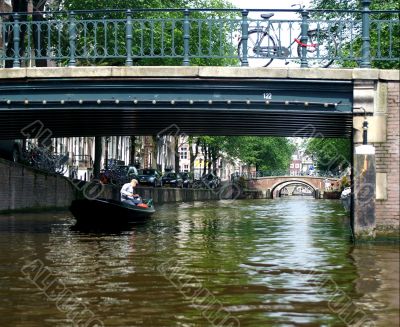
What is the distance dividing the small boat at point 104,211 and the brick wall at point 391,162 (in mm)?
9880

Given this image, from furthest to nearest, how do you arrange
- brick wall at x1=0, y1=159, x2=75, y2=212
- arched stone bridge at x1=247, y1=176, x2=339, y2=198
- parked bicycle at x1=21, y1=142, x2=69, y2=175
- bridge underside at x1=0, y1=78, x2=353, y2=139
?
arched stone bridge at x1=247, y1=176, x2=339, y2=198, parked bicycle at x1=21, y1=142, x2=69, y2=175, brick wall at x1=0, y1=159, x2=75, y2=212, bridge underside at x1=0, y1=78, x2=353, y2=139

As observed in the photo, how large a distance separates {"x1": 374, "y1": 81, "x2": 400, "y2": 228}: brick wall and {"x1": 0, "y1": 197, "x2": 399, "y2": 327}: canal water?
2.61 ft

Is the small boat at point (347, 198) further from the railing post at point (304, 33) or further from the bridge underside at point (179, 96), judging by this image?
the railing post at point (304, 33)

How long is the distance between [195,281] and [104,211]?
520 inches

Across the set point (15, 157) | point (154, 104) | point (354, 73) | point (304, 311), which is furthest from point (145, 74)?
point (15, 157)

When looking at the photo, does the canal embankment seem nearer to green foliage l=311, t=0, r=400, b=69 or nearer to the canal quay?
the canal quay

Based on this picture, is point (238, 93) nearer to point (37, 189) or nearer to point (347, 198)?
point (347, 198)

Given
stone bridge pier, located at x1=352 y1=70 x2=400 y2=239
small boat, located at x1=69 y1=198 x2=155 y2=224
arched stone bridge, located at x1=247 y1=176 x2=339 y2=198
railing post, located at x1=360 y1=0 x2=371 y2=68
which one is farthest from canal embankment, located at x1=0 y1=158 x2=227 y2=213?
arched stone bridge, located at x1=247 y1=176 x2=339 y2=198

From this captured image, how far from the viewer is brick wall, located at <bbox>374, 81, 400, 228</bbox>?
16.8 m

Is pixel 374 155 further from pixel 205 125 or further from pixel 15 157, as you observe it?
pixel 15 157

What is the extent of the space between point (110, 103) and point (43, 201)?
17.5 m

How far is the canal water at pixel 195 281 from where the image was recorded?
918 cm

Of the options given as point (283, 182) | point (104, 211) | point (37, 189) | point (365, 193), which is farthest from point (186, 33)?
point (283, 182)

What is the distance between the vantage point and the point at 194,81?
17562 millimetres
